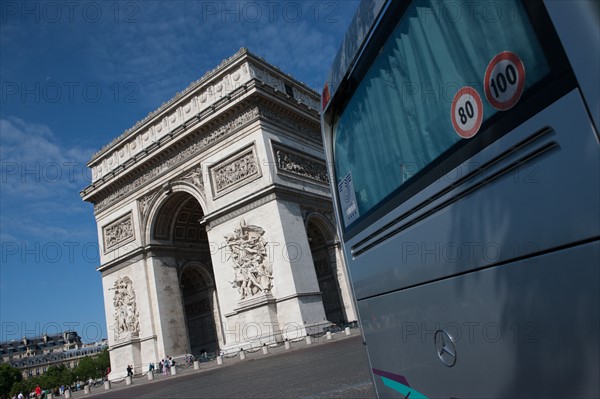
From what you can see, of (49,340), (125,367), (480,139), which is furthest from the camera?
(49,340)

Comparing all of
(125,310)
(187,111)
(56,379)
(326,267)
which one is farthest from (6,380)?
(326,267)

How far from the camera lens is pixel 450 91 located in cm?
161

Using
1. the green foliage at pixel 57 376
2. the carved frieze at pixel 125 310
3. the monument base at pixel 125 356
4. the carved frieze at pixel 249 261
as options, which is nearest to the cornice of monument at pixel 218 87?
the carved frieze at pixel 249 261

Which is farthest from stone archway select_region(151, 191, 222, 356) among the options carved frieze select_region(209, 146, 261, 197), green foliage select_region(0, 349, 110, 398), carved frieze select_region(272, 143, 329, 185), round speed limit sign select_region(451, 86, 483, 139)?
green foliage select_region(0, 349, 110, 398)

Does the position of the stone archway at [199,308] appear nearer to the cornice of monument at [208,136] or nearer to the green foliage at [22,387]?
the cornice of monument at [208,136]

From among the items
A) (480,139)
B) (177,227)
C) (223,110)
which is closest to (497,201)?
(480,139)

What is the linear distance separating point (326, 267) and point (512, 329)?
19.8m

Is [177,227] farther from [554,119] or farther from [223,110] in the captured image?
[554,119]

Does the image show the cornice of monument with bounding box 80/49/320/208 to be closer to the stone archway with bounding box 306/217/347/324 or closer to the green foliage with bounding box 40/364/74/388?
the stone archway with bounding box 306/217/347/324

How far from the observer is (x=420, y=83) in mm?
1796

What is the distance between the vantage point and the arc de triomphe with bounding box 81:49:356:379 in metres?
16.8

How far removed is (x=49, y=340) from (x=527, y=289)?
116034mm

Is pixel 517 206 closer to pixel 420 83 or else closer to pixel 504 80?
pixel 504 80

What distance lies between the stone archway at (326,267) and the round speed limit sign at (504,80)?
1834cm
